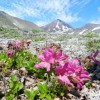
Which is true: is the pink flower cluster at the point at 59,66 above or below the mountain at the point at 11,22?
below

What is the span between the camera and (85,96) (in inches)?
211

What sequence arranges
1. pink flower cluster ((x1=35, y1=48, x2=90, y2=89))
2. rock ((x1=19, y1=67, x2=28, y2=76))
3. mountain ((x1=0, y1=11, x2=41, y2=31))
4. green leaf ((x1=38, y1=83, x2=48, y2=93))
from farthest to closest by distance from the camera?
mountain ((x1=0, y1=11, x2=41, y2=31)) → rock ((x1=19, y1=67, x2=28, y2=76)) → green leaf ((x1=38, y1=83, x2=48, y2=93)) → pink flower cluster ((x1=35, y1=48, x2=90, y2=89))

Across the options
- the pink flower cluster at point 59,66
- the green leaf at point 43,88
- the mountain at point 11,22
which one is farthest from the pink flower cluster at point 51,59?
the mountain at point 11,22

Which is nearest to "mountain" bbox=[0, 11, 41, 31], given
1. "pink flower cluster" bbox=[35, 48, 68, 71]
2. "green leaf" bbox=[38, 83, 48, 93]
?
"green leaf" bbox=[38, 83, 48, 93]

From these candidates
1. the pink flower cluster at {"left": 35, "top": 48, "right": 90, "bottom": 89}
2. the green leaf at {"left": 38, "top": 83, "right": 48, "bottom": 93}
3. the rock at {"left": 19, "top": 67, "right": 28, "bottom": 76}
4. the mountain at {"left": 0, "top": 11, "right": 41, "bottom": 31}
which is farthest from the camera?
the mountain at {"left": 0, "top": 11, "right": 41, "bottom": 31}

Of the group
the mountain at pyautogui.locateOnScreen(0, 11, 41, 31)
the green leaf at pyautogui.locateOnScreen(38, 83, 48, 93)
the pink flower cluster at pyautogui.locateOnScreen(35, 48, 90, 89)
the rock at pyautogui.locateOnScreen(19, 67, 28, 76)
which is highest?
the mountain at pyautogui.locateOnScreen(0, 11, 41, 31)

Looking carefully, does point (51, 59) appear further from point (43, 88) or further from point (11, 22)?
point (11, 22)

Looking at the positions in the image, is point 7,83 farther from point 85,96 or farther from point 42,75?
point 85,96

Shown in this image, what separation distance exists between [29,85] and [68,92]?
0.95 meters

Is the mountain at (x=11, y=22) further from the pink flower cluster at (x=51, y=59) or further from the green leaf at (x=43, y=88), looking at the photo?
the pink flower cluster at (x=51, y=59)

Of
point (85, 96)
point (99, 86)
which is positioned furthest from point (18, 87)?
point (99, 86)

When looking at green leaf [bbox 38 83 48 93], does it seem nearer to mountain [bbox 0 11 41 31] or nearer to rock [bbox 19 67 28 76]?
rock [bbox 19 67 28 76]

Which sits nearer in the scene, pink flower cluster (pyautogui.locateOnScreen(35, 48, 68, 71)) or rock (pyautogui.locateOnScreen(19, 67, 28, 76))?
pink flower cluster (pyautogui.locateOnScreen(35, 48, 68, 71))

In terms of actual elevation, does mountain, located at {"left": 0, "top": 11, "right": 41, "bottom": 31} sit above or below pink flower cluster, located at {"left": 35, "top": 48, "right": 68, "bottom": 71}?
above
